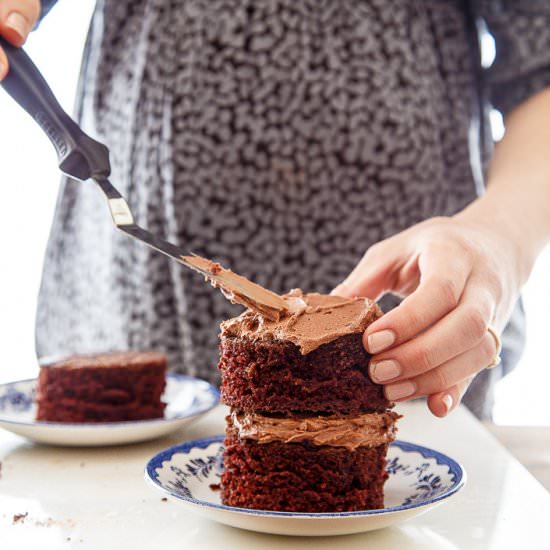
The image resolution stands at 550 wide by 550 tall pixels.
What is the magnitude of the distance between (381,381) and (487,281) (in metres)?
0.26

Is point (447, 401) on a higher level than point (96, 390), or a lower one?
lower

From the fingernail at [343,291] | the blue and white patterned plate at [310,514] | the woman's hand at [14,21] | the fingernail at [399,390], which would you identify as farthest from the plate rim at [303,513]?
the woman's hand at [14,21]

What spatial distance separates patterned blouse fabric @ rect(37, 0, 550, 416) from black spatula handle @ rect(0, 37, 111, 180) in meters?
0.57

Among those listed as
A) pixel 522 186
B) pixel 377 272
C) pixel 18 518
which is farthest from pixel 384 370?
pixel 522 186

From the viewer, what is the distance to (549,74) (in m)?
1.64

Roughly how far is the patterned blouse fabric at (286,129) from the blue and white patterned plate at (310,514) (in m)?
0.59

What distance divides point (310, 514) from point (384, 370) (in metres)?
0.21

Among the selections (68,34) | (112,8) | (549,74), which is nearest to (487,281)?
(549,74)

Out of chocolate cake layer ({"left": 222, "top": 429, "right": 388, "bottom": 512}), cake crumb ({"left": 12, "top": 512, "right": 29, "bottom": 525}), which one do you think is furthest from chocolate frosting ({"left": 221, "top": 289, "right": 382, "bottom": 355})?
cake crumb ({"left": 12, "top": 512, "right": 29, "bottom": 525})

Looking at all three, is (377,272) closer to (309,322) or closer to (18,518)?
(309,322)

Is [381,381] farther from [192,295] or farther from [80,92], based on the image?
[80,92]

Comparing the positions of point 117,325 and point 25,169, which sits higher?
point 25,169

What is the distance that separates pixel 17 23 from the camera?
3.61ft

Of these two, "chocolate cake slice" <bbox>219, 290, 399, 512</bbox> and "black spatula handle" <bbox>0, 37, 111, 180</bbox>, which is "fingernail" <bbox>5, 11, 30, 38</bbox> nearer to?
"black spatula handle" <bbox>0, 37, 111, 180</bbox>
